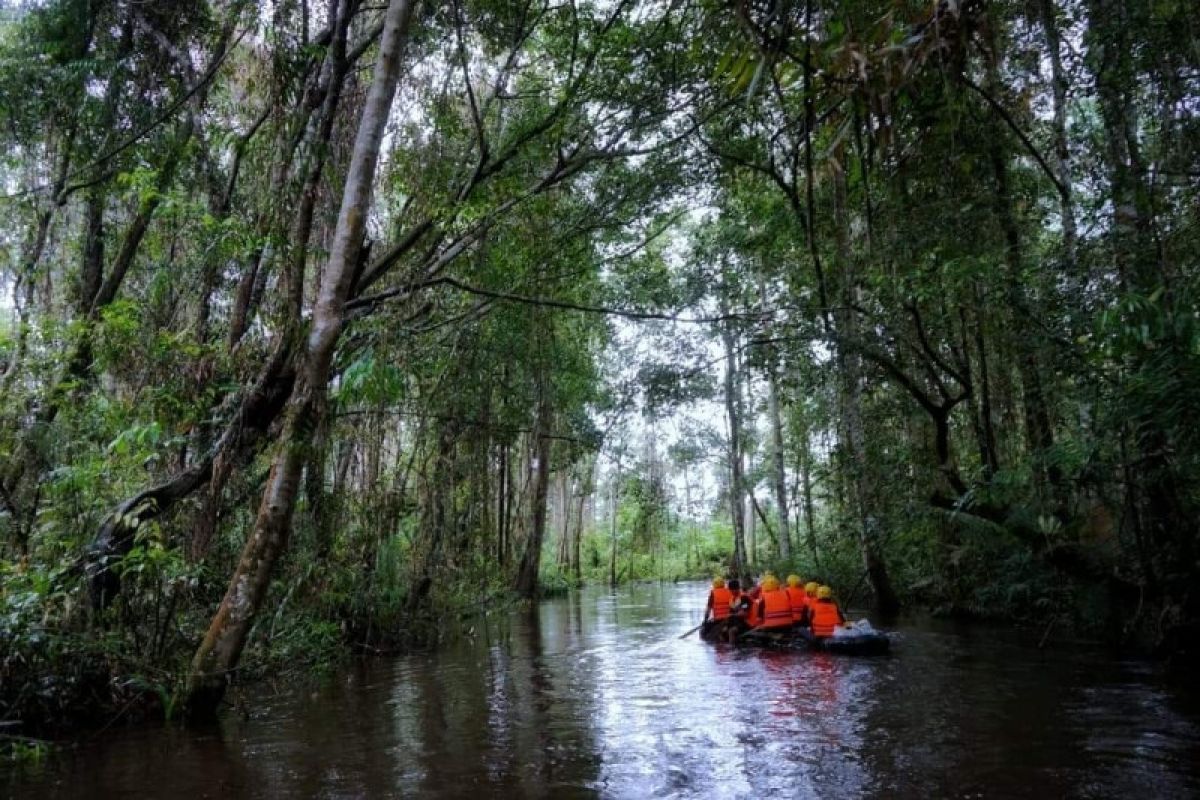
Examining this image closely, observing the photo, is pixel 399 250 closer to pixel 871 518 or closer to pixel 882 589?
pixel 871 518

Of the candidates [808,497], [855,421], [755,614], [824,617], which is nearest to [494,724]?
[824,617]

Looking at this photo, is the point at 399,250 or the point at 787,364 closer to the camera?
the point at 399,250

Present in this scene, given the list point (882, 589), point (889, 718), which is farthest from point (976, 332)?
point (889, 718)

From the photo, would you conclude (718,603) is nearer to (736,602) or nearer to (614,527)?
(736,602)

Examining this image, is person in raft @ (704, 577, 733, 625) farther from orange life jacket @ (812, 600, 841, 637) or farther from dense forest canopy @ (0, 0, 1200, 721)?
dense forest canopy @ (0, 0, 1200, 721)

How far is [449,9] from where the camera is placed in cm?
992

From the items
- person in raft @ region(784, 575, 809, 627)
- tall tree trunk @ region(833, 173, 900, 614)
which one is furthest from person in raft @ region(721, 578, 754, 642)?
tall tree trunk @ region(833, 173, 900, 614)

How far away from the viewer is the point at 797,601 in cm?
1185

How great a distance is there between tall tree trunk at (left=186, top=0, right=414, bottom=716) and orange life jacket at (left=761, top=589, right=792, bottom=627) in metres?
7.65

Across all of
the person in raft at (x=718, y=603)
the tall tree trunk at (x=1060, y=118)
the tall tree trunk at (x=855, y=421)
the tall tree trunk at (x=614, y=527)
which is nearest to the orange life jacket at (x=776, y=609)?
the person in raft at (x=718, y=603)

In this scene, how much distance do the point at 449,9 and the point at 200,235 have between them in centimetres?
412

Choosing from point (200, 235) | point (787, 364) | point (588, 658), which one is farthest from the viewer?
point (787, 364)

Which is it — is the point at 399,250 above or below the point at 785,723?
above

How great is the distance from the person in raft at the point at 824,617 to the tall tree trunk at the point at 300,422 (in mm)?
7528
